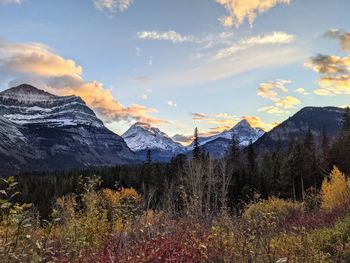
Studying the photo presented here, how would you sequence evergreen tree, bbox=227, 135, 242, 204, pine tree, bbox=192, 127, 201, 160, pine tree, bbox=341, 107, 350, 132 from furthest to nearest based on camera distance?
pine tree, bbox=192, 127, 201, 160
evergreen tree, bbox=227, 135, 242, 204
pine tree, bbox=341, 107, 350, 132

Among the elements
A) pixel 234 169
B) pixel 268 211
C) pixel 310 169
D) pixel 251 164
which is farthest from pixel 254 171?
pixel 268 211

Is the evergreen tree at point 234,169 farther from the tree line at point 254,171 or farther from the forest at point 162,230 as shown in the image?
the forest at point 162,230

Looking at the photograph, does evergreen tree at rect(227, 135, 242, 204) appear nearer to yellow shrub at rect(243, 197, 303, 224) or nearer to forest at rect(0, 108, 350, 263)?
yellow shrub at rect(243, 197, 303, 224)

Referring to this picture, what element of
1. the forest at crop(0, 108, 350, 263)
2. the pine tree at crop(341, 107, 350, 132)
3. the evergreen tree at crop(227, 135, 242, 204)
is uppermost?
the pine tree at crop(341, 107, 350, 132)

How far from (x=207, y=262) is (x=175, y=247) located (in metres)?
0.53

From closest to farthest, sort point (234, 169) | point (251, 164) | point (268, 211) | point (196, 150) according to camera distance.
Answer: point (268, 211) < point (234, 169) < point (251, 164) < point (196, 150)

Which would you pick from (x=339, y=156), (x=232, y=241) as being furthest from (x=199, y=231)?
(x=339, y=156)

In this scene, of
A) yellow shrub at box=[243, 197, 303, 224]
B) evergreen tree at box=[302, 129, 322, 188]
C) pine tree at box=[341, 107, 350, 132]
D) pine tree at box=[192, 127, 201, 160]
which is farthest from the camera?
pine tree at box=[192, 127, 201, 160]

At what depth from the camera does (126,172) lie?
11419 cm

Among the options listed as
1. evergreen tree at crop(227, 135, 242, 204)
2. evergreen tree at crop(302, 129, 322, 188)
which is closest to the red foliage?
evergreen tree at crop(227, 135, 242, 204)

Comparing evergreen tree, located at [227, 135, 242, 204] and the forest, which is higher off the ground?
the forest

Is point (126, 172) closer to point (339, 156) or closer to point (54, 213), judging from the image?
point (339, 156)

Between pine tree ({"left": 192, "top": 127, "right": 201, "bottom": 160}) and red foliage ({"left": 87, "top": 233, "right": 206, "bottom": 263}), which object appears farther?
pine tree ({"left": 192, "top": 127, "right": 201, "bottom": 160})

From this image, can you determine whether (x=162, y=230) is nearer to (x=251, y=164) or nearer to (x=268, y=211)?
(x=268, y=211)
